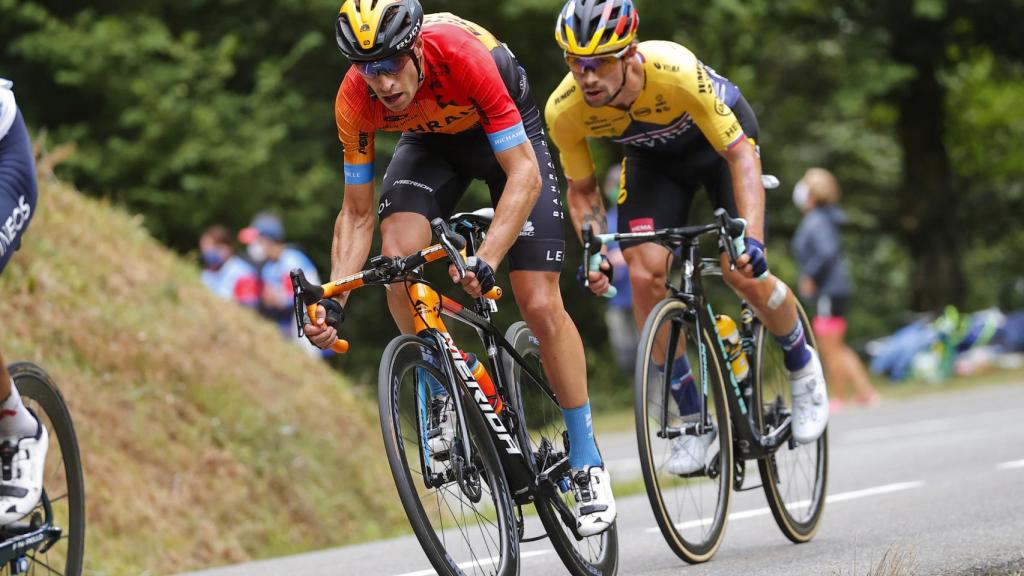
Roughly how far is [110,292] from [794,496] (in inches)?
200

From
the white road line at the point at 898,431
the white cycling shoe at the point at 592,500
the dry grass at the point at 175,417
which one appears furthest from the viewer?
the white road line at the point at 898,431

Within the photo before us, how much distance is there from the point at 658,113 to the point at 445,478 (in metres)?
2.45

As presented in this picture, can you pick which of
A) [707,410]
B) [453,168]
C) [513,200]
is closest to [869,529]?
[707,410]

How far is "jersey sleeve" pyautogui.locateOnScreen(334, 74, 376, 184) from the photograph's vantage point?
5859 millimetres

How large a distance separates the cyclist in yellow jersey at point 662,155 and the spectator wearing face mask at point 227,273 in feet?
27.0

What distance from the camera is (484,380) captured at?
583cm

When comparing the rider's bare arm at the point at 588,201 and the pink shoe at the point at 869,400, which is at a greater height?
the rider's bare arm at the point at 588,201

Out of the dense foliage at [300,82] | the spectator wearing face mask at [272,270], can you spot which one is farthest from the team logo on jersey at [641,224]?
the dense foliage at [300,82]

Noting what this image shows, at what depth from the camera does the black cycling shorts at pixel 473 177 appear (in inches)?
238

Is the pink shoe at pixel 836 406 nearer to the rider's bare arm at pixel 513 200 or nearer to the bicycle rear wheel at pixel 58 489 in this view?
the rider's bare arm at pixel 513 200

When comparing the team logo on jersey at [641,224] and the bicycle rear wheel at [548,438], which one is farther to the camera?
the team logo on jersey at [641,224]

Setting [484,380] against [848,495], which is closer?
[484,380]

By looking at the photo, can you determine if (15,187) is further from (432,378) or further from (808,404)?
(808,404)

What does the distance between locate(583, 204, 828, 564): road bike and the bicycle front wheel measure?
3.64 feet
